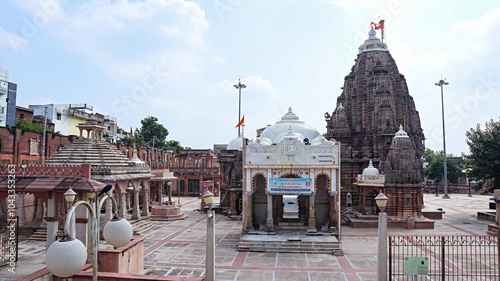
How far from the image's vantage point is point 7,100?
1513 inches

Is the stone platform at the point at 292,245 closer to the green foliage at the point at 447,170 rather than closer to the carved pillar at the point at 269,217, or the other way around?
the carved pillar at the point at 269,217

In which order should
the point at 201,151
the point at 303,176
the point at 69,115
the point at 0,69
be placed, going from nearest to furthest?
the point at 303,176
the point at 0,69
the point at 69,115
the point at 201,151

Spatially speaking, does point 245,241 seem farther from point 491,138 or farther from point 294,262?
point 491,138

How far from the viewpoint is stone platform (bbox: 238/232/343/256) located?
18.2 metres

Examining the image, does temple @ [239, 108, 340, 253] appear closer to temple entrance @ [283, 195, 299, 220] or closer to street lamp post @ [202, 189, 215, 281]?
temple entrance @ [283, 195, 299, 220]

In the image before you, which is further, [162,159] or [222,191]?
[162,159]

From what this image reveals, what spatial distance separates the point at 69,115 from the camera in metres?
51.9

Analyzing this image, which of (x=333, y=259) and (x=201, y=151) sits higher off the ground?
(x=201, y=151)

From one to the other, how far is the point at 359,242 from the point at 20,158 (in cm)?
3027

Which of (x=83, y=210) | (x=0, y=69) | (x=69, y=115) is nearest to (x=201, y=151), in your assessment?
(x=69, y=115)

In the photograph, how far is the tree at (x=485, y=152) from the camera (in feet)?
103

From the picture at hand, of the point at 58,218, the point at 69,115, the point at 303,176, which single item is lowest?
the point at 58,218

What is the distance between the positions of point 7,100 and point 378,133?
136 ft

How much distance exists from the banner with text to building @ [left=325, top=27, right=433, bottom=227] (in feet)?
31.4
